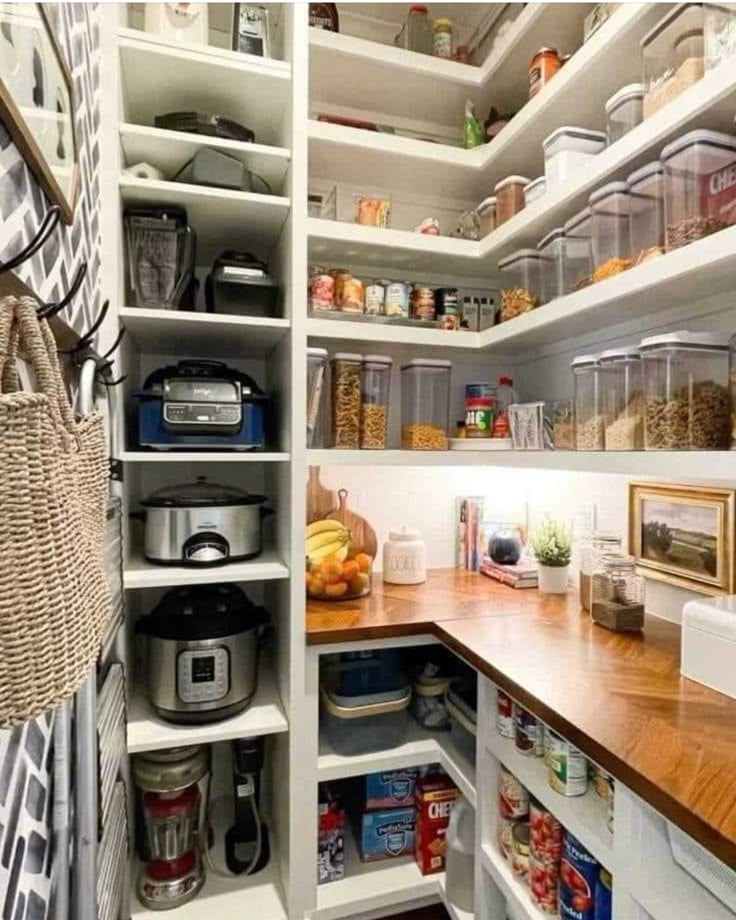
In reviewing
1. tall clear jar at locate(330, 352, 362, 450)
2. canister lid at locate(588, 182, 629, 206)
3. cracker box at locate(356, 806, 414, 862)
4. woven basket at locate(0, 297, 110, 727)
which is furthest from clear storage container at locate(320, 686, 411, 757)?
canister lid at locate(588, 182, 629, 206)

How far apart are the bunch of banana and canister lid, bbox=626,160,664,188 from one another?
119 cm

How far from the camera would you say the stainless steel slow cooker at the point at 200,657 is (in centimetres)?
131

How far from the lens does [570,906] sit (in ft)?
3.21

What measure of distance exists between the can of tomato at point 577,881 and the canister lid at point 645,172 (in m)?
1.32

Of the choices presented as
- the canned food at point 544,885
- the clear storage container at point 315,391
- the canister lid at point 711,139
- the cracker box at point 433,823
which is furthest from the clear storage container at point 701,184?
the cracker box at point 433,823

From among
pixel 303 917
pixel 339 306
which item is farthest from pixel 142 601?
pixel 339 306

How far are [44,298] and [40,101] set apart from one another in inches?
10.5

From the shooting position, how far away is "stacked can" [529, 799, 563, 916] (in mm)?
1050

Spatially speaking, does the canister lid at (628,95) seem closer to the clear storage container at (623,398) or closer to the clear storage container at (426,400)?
the clear storage container at (623,398)

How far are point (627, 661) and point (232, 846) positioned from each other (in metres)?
1.19

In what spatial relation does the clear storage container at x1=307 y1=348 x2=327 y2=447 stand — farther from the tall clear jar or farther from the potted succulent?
the potted succulent

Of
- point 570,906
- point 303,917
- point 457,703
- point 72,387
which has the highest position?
point 72,387

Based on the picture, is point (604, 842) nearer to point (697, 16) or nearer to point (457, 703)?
point (457, 703)

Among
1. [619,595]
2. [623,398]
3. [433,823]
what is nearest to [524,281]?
[623,398]
